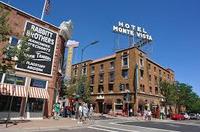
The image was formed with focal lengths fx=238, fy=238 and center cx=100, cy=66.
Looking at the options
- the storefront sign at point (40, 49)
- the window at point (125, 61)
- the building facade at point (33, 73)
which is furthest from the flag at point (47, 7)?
the window at point (125, 61)

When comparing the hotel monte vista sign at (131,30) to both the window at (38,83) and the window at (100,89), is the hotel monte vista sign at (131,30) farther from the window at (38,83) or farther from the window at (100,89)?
the window at (38,83)

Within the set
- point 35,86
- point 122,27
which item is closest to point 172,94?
point 122,27

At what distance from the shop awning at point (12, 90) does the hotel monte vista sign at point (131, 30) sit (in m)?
37.0

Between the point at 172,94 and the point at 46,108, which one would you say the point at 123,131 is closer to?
the point at 46,108

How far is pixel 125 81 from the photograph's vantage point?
180ft

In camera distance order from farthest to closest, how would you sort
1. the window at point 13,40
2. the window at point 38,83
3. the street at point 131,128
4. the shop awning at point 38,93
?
the window at point 38,83 < the shop awning at point 38,93 < the window at point 13,40 < the street at point 131,128

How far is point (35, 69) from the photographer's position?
2441 cm

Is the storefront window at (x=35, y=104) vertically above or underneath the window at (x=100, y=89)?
underneath

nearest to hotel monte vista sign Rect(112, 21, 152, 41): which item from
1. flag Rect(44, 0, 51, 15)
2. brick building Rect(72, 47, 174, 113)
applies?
brick building Rect(72, 47, 174, 113)

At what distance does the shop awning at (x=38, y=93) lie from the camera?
23516 mm

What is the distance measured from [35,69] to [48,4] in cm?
850

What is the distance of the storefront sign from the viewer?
78.9ft

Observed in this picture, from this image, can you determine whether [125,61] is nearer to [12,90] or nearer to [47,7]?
[47,7]

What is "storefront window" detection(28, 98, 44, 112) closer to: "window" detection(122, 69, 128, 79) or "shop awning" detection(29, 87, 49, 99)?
"shop awning" detection(29, 87, 49, 99)
